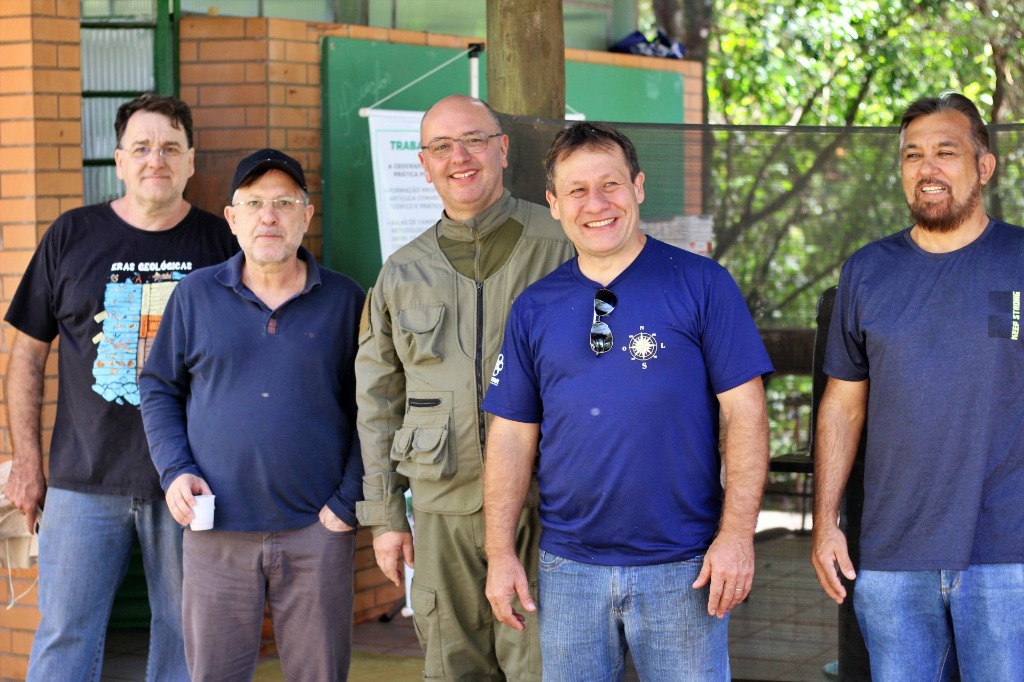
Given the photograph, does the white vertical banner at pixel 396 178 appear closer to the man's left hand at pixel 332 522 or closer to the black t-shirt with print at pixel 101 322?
the black t-shirt with print at pixel 101 322

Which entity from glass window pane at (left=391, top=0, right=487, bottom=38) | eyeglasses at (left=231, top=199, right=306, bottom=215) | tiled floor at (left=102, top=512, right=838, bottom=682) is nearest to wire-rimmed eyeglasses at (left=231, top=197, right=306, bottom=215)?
eyeglasses at (left=231, top=199, right=306, bottom=215)

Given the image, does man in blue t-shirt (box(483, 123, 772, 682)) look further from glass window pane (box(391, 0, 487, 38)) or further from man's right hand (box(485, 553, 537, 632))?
glass window pane (box(391, 0, 487, 38))

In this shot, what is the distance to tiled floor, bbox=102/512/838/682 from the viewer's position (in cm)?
453

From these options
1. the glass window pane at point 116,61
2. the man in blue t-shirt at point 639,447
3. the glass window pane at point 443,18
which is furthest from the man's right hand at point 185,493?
the glass window pane at point 443,18

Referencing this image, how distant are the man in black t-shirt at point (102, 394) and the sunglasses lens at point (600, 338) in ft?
5.42

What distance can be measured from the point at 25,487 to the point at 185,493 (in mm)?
946

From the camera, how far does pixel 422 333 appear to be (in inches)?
139

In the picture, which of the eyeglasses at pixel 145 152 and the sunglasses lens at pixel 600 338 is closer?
the sunglasses lens at pixel 600 338

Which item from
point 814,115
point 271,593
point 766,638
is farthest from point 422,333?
point 814,115

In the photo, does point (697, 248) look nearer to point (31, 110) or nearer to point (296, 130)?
point (296, 130)

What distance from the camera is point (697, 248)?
4539mm

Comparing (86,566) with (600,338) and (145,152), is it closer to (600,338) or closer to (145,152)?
(145,152)

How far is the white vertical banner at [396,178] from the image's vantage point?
18.3 feet

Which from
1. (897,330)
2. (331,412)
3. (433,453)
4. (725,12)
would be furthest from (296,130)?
(725,12)
